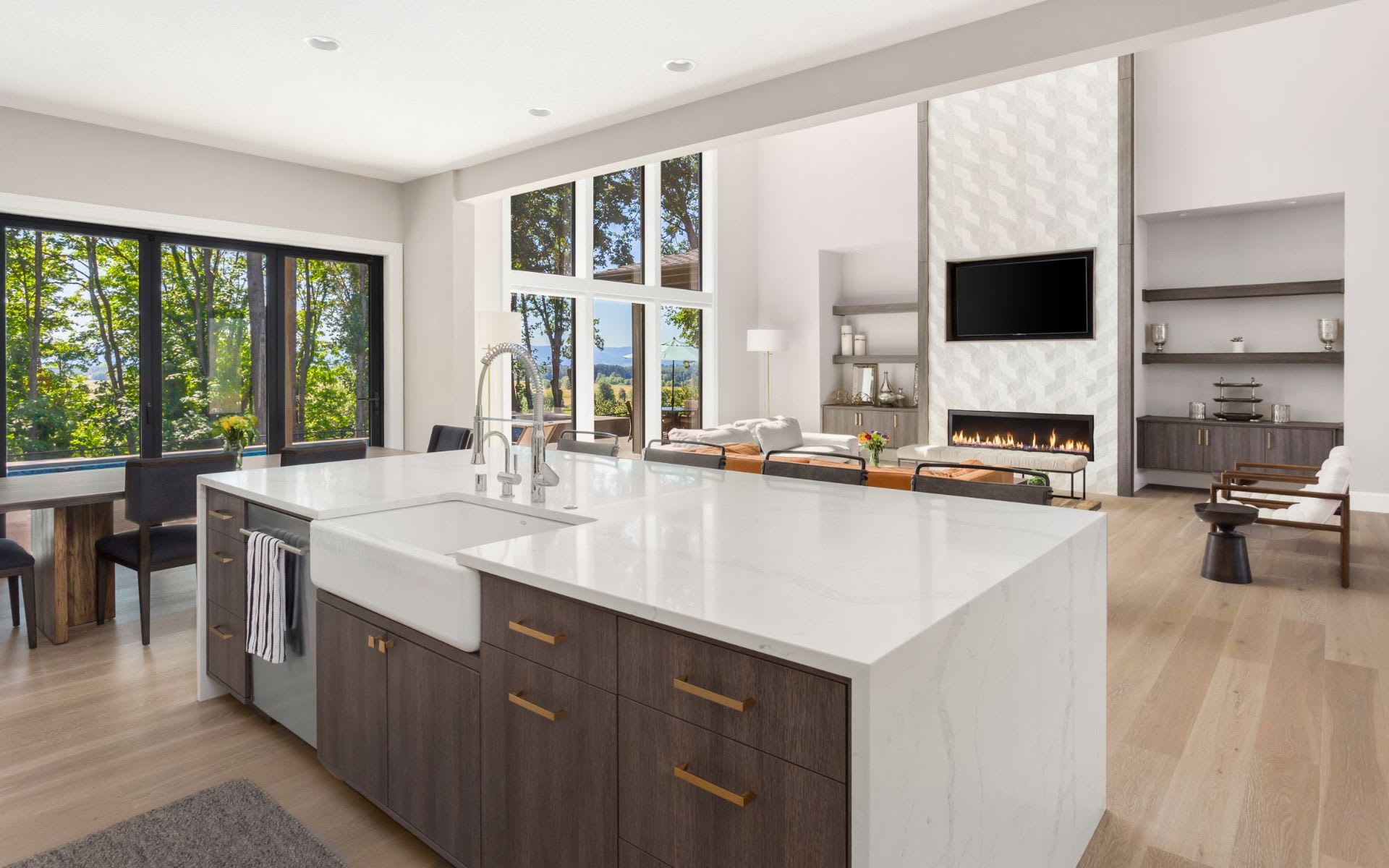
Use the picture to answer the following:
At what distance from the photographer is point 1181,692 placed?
2.89 m

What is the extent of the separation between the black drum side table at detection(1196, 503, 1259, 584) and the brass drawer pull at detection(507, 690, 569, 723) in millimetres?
4066

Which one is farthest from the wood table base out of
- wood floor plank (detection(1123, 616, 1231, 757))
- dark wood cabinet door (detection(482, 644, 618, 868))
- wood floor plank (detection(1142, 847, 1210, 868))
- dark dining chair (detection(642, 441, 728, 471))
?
wood floor plank (detection(1123, 616, 1231, 757))

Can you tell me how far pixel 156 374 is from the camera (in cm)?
564

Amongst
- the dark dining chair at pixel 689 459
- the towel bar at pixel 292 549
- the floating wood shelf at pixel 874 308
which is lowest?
the towel bar at pixel 292 549

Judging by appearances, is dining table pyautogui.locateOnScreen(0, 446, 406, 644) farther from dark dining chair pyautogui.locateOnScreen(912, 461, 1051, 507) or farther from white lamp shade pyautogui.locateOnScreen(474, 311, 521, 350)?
dark dining chair pyautogui.locateOnScreen(912, 461, 1051, 507)

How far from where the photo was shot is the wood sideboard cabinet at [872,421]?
29.3 ft

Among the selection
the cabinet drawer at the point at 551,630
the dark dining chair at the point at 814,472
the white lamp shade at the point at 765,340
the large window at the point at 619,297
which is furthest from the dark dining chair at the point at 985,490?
the white lamp shade at the point at 765,340

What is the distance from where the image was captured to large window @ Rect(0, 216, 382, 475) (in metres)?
5.09

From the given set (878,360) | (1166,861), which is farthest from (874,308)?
(1166,861)

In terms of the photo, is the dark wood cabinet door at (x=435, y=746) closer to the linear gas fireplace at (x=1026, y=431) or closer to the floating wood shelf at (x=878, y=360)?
the linear gas fireplace at (x=1026, y=431)

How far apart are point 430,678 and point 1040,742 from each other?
1280 mm

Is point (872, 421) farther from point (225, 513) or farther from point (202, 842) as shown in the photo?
point (202, 842)

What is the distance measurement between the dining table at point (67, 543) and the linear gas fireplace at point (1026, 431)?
23.0 ft

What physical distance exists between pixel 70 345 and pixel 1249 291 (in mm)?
9092
